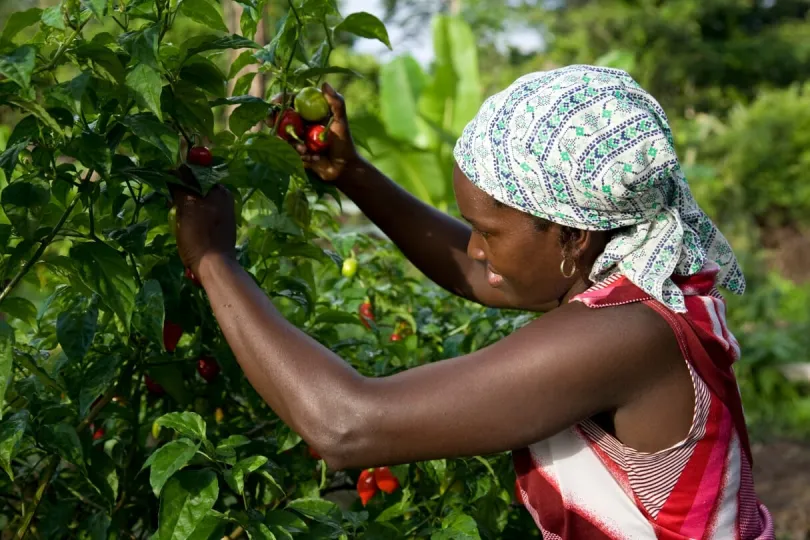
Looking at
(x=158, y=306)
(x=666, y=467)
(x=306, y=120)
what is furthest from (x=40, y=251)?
(x=666, y=467)

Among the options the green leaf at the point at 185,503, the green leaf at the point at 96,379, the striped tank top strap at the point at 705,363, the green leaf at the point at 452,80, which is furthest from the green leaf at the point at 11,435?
the green leaf at the point at 452,80

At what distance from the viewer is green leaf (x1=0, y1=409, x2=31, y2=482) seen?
132cm

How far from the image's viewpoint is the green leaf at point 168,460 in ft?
4.24

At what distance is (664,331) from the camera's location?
56.0 inches

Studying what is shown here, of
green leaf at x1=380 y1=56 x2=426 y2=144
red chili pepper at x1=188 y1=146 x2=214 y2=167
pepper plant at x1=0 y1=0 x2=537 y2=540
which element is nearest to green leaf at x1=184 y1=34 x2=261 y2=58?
pepper plant at x1=0 y1=0 x2=537 y2=540

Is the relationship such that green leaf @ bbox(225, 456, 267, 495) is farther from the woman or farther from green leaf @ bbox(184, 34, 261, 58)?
green leaf @ bbox(184, 34, 261, 58)

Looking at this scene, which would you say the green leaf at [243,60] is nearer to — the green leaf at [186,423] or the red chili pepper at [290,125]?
the red chili pepper at [290,125]

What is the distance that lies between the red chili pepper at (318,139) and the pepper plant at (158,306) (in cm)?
8

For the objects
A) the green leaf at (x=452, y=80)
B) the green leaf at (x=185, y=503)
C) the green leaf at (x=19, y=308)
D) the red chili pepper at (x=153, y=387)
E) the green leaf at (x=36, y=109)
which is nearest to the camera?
the green leaf at (x=36, y=109)

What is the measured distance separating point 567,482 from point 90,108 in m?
0.95

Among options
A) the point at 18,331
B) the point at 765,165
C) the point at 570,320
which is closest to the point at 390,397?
the point at 570,320

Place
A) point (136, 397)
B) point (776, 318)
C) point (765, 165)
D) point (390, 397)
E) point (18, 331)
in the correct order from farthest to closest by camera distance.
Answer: point (765, 165), point (776, 318), point (18, 331), point (136, 397), point (390, 397)

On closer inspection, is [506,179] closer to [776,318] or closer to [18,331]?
[18,331]

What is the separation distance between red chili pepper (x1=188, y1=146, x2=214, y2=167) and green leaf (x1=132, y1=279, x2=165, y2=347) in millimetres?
200
